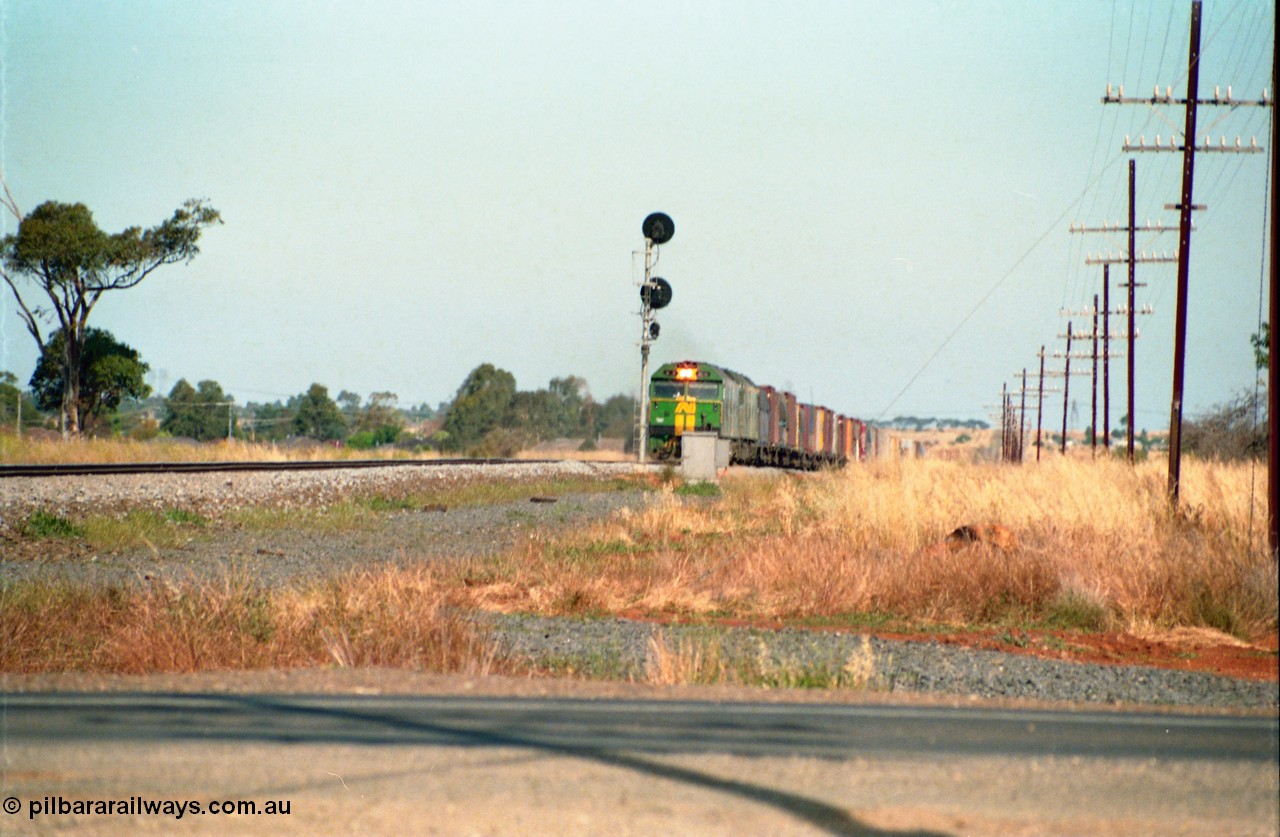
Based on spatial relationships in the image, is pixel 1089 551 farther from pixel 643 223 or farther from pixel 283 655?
pixel 643 223

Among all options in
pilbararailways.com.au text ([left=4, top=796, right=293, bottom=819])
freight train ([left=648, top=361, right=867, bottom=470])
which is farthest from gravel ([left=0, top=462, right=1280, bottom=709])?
freight train ([left=648, top=361, right=867, bottom=470])

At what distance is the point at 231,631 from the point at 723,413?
30730mm

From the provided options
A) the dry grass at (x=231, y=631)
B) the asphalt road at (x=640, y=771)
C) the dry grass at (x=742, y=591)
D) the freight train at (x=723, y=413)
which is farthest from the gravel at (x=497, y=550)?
the freight train at (x=723, y=413)

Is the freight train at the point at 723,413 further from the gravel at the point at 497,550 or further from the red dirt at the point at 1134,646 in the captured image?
the red dirt at the point at 1134,646

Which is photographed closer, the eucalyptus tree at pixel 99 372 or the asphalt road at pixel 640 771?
the asphalt road at pixel 640 771

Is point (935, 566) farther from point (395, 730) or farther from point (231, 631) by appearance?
point (395, 730)

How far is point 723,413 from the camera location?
1537 inches

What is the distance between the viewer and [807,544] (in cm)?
1565

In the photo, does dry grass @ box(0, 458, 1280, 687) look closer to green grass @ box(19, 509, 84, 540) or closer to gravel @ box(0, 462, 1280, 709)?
gravel @ box(0, 462, 1280, 709)

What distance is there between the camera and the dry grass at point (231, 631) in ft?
27.1

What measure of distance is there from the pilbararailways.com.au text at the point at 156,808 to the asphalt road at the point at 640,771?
0.02 metres

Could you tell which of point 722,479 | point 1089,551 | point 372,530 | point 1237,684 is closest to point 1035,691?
point 1237,684

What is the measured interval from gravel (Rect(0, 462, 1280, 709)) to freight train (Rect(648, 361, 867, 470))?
9921 mm

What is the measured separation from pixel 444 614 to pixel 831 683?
12.3ft
